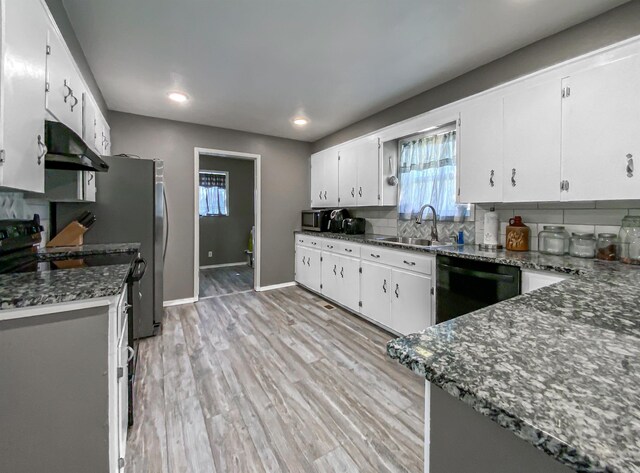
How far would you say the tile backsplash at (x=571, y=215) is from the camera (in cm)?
195

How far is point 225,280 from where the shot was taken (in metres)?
5.24

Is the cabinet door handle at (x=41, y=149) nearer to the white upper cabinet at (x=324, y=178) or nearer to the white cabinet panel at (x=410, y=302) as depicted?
the white cabinet panel at (x=410, y=302)

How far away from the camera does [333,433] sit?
65.2 inches

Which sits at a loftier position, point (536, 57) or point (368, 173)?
point (536, 57)

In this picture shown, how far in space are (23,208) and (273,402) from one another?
82.7 inches

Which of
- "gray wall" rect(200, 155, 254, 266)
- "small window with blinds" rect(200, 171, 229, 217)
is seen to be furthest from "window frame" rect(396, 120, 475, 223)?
"small window with blinds" rect(200, 171, 229, 217)

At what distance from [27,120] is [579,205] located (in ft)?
10.5

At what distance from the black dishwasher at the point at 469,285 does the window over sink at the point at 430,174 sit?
0.86 metres

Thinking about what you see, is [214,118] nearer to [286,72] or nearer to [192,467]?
[286,72]

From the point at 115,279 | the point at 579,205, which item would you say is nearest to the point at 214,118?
the point at 115,279

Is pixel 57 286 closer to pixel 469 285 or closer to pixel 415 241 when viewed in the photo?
pixel 469 285

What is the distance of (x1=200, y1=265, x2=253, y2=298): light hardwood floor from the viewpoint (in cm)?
457

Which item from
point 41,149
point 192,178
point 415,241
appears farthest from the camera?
point 192,178

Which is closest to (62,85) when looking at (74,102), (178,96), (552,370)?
(74,102)
